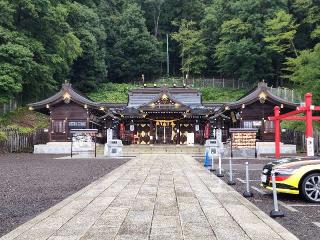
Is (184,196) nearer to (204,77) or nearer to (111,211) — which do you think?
(111,211)

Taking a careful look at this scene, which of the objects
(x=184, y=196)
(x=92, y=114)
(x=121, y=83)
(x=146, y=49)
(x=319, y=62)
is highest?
(x=146, y=49)

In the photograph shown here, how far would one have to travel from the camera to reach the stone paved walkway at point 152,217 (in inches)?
193

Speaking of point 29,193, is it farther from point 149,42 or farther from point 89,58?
point 149,42

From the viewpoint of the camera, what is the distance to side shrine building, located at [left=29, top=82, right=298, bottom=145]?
110 feet

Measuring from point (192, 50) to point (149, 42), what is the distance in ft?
24.7

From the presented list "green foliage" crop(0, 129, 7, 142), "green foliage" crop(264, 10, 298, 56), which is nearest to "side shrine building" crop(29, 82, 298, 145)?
"green foliage" crop(0, 129, 7, 142)

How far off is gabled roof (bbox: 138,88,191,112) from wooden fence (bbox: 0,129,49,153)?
10294mm

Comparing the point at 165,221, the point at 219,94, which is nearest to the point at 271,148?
the point at 219,94

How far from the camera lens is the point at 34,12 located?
34688 millimetres

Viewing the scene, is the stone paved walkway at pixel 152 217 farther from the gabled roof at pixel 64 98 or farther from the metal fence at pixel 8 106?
the metal fence at pixel 8 106

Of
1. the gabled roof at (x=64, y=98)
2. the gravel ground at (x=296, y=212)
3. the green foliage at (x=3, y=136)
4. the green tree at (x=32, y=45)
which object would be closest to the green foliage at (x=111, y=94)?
the green tree at (x=32, y=45)

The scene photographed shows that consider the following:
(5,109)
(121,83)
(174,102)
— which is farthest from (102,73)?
(174,102)

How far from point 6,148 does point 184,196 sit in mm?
24499

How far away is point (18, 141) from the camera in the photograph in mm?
29828
